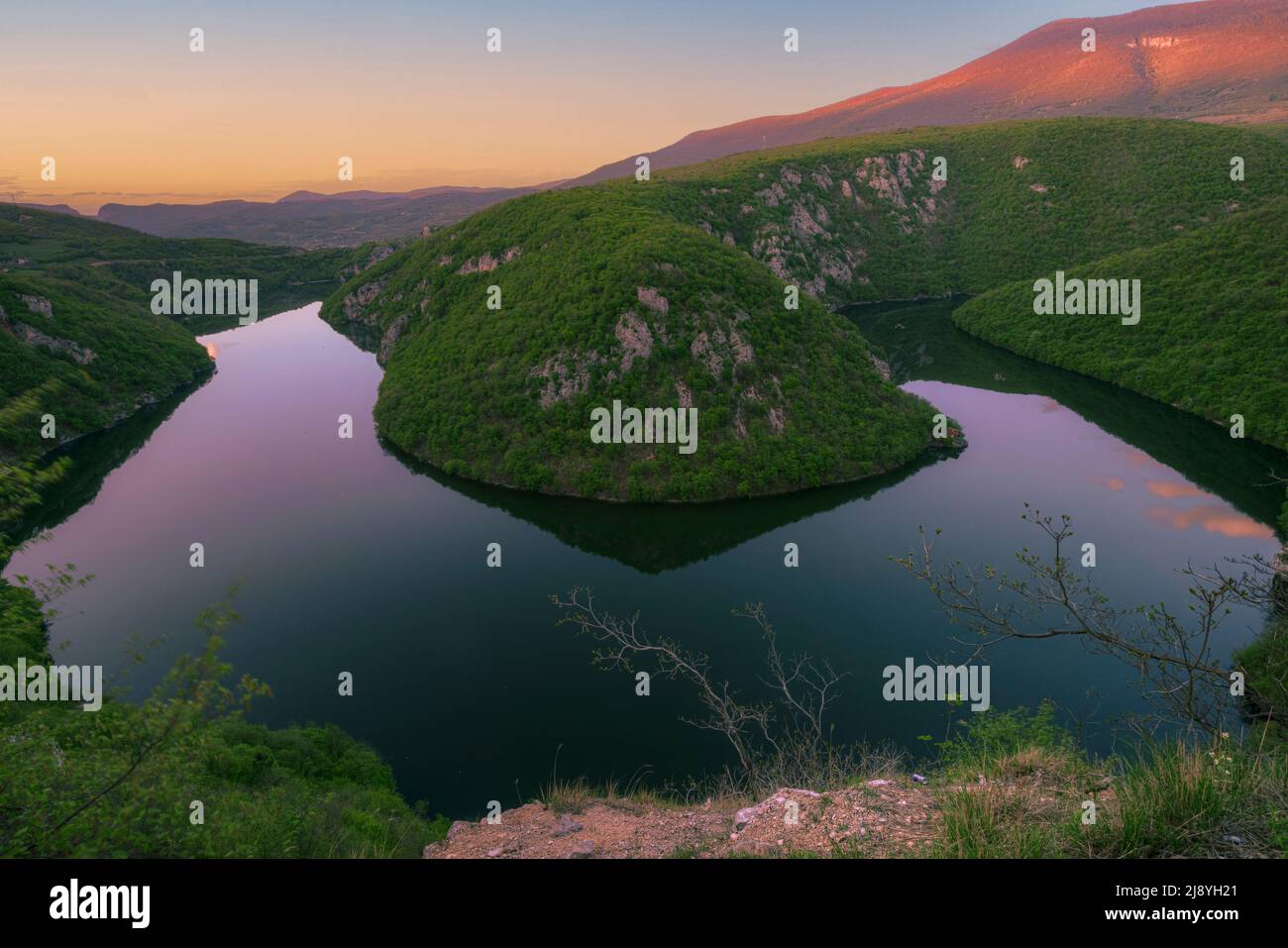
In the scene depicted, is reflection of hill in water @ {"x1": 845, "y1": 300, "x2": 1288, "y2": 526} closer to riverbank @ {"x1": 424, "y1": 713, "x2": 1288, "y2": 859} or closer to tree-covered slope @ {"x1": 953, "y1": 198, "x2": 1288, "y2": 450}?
tree-covered slope @ {"x1": 953, "y1": 198, "x2": 1288, "y2": 450}

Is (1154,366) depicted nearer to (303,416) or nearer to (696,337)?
(696,337)

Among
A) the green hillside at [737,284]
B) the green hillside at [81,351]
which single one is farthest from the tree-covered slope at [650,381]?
the green hillside at [81,351]

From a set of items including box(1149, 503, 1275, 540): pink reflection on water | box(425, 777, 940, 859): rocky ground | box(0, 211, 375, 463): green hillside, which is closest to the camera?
box(425, 777, 940, 859): rocky ground

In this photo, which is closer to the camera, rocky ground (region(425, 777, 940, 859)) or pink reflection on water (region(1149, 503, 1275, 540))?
rocky ground (region(425, 777, 940, 859))

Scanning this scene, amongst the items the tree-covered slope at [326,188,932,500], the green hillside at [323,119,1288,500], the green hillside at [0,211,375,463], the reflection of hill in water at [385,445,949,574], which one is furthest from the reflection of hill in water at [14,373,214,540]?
the reflection of hill in water at [385,445,949,574]

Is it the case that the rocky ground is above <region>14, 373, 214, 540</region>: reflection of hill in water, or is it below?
below

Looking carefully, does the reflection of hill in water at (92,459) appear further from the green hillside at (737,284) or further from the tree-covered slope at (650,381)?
the green hillside at (737,284)

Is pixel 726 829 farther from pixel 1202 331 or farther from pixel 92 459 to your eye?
pixel 1202 331
